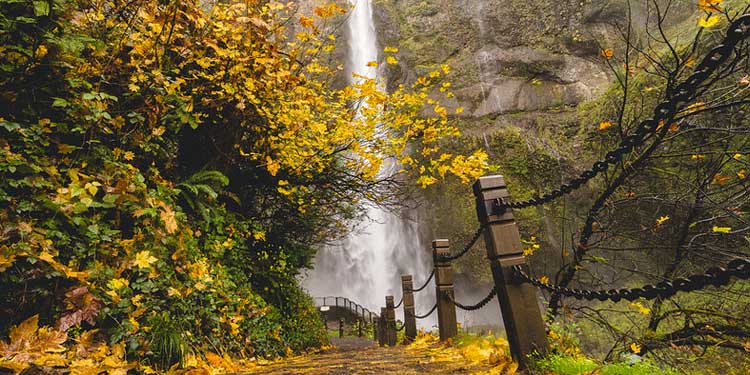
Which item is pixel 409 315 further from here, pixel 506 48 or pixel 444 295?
pixel 506 48

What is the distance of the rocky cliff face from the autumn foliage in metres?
18.2

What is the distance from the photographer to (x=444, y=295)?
5180mm

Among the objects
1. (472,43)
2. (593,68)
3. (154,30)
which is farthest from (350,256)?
(154,30)

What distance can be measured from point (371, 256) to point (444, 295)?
20.2 meters

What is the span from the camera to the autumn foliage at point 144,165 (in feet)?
9.19

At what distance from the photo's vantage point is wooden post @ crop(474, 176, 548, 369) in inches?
102

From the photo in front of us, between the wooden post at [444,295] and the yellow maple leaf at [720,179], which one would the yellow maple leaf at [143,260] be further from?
the yellow maple leaf at [720,179]

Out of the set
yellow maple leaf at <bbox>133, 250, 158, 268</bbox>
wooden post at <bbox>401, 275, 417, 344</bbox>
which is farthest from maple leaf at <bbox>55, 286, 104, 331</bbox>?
wooden post at <bbox>401, 275, 417, 344</bbox>

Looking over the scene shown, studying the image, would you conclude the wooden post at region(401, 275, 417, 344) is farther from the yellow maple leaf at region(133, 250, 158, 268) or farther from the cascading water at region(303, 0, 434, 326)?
the cascading water at region(303, 0, 434, 326)

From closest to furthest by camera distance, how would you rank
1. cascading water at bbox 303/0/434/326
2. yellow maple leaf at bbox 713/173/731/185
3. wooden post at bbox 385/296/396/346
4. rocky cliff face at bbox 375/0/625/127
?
1. yellow maple leaf at bbox 713/173/731/185
2. wooden post at bbox 385/296/396/346
3. rocky cliff face at bbox 375/0/625/127
4. cascading water at bbox 303/0/434/326

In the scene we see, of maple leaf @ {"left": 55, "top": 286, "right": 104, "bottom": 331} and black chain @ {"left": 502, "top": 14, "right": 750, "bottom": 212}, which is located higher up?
black chain @ {"left": 502, "top": 14, "right": 750, "bottom": 212}

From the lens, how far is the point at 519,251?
279cm

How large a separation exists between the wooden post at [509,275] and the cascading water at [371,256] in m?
19.2

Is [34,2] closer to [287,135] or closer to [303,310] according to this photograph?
[287,135]
